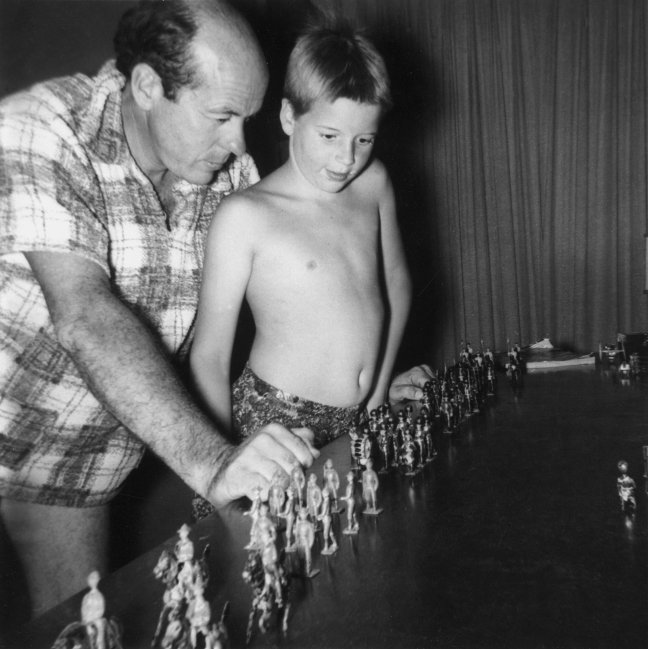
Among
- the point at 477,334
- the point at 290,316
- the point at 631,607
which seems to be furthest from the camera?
the point at 477,334

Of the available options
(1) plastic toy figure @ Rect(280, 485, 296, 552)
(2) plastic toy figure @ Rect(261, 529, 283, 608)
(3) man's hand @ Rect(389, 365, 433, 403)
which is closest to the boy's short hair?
(3) man's hand @ Rect(389, 365, 433, 403)

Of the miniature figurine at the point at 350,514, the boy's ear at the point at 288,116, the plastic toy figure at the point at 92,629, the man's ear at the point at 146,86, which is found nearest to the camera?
the plastic toy figure at the point at 92,629

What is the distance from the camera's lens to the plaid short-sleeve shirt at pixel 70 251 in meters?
1.04

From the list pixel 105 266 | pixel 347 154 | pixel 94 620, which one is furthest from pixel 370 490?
pixel 347 154

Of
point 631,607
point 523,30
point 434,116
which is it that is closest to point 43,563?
point 631,607

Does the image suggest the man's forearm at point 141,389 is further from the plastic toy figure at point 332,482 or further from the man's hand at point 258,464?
the plastic toy figure at point 332,482

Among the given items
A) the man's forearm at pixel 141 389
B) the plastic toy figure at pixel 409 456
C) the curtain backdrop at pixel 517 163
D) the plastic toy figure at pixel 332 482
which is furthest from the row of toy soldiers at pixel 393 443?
the curtain backdrop at pixel 517 163

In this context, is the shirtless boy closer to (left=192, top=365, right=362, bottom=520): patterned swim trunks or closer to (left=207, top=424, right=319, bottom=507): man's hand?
(left=192, top=365, right=362, bottom=520): patterned swim trunks

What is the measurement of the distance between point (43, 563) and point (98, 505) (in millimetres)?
145

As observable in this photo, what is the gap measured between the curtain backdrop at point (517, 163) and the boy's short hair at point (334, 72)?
214 cm

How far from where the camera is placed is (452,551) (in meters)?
0.66

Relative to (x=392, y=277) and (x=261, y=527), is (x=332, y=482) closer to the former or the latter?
(x=261, y=527)

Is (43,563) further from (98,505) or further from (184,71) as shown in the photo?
(184,71)

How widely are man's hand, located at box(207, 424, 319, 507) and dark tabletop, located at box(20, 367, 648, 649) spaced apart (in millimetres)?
33
